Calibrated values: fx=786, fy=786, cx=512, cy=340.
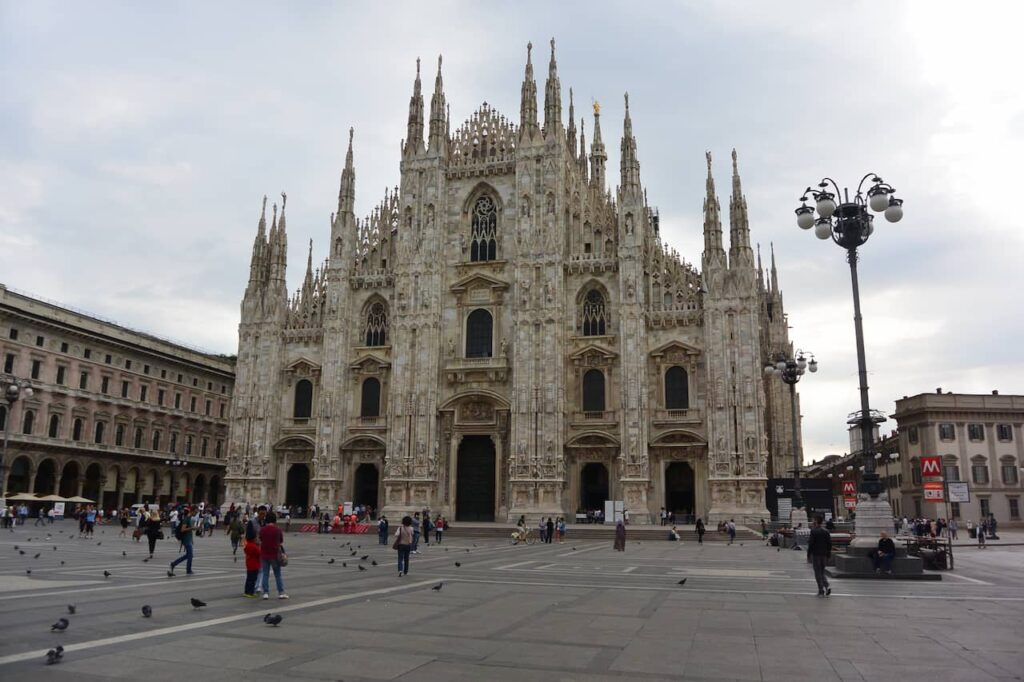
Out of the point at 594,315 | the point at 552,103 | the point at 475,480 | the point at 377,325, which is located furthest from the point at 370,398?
the point at 552,103

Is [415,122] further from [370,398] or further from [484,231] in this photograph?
[370,398]

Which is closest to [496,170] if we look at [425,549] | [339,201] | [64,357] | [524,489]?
[339,201]

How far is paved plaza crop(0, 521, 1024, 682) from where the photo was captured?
7625 mm

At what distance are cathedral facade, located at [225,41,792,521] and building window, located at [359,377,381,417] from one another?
0.14 m

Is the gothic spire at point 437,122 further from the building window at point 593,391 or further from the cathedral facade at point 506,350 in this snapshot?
the building window at point 593,391

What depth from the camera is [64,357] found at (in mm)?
54844

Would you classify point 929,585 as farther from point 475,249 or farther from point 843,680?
point 475,249

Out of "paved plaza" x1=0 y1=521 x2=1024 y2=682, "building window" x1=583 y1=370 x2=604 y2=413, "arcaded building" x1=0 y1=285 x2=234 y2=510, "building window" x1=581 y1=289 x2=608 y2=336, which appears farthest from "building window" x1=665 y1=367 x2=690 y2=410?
"arcaded building" x1=0 y1=285 x2=234 y2=510

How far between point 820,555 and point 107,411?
5686 centimetres

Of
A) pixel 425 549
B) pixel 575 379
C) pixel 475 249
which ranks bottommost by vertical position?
pixel 425 549

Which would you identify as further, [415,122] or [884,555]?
[415,122]

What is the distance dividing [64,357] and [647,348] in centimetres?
4041

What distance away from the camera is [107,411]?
191 ft

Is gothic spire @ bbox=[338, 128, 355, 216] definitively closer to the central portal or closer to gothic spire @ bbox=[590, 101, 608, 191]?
the central portal
